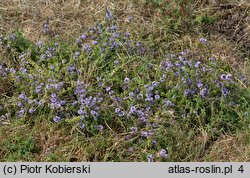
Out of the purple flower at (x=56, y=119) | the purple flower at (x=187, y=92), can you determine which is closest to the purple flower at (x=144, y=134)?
the purple flower at (x=187, y=92)

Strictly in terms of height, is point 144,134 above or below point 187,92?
below

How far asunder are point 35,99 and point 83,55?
57cm

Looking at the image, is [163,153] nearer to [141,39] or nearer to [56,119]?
[56,119]

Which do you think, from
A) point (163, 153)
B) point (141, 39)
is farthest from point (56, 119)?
point (141, 39)

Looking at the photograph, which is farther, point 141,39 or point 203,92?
point 141,39

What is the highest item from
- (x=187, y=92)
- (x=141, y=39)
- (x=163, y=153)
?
(x=141, y=39)

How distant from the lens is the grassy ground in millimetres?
3375

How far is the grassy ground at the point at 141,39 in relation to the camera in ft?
11.1

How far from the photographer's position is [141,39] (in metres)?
4.24

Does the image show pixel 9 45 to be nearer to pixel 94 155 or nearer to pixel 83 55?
pixel 83 55

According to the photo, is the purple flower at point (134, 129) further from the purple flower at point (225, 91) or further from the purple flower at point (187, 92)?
the purple flower at point (225, 91)

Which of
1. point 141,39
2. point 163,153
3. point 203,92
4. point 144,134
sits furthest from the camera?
point 141,39

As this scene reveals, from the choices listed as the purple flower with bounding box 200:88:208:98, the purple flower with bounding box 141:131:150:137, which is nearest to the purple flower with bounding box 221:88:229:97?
the purple flower with bounding box 200:88:208:98

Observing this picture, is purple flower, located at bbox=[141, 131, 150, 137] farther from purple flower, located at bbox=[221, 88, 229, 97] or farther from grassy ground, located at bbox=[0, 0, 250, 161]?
purple flower, located at bbox=[221, 88, 229, 97]
